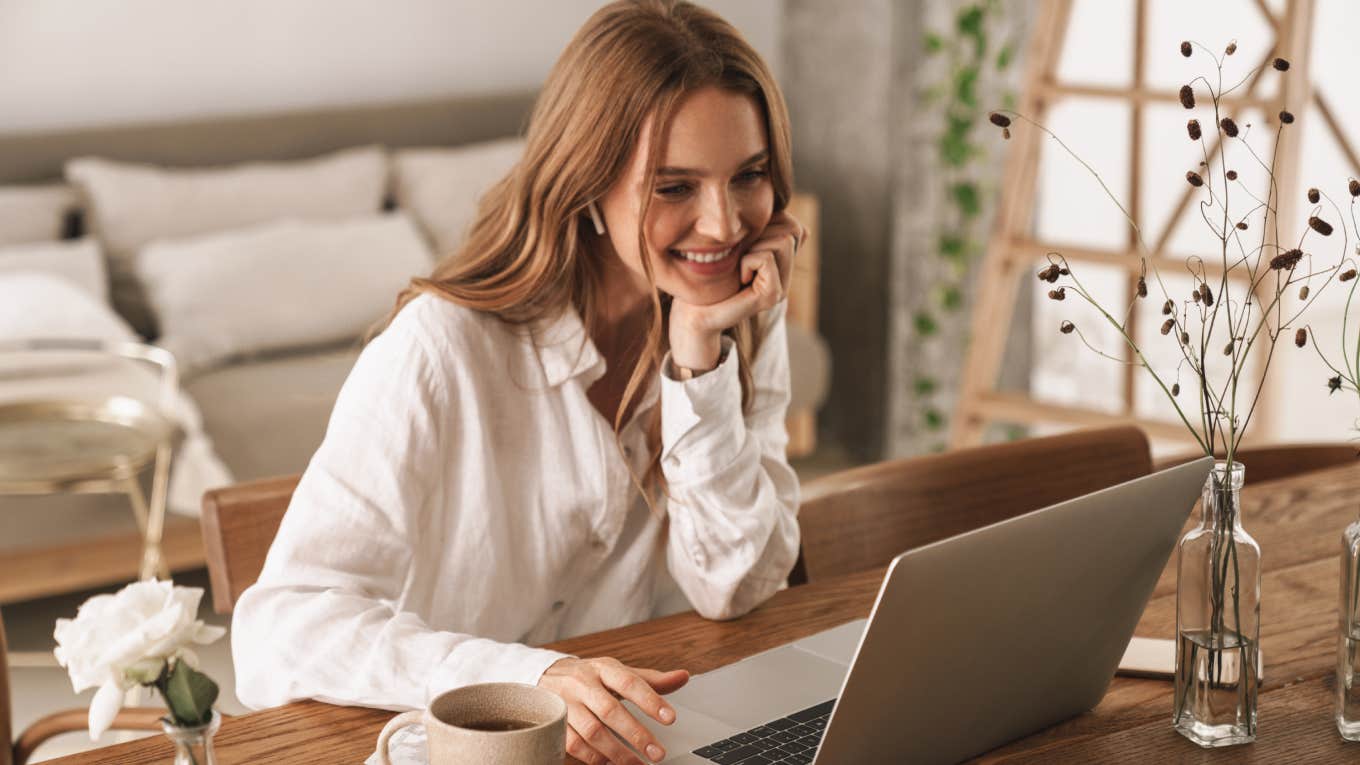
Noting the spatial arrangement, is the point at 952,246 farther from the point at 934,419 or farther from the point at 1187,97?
the point at 1187,97

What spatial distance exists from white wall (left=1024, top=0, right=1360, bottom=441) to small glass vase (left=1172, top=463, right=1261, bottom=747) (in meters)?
2.22

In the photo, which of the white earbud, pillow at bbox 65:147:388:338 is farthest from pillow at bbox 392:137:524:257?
the white earbud

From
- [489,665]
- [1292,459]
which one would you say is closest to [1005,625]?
[489,665]

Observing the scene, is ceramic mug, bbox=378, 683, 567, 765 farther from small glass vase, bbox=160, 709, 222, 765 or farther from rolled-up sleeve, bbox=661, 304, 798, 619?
rolled-up sleeve, bbox=661, 304, 798, 619

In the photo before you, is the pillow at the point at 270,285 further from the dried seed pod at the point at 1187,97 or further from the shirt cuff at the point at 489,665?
the dried seed pod at the point at 1187,97

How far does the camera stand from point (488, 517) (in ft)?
4.89

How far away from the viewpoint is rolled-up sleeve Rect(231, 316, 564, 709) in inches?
48.5

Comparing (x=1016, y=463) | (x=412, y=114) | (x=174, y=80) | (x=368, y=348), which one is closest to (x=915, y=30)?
(x=412, y=114)

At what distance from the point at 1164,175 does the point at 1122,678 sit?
9.21 feet

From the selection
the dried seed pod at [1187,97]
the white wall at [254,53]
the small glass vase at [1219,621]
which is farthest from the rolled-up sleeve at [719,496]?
the white wall at [254,53]

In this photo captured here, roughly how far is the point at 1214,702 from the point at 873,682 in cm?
32

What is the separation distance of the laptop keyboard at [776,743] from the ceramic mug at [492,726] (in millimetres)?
198

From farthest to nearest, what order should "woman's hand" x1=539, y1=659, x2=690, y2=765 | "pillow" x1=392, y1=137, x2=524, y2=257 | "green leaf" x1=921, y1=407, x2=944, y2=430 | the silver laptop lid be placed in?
"green leaf" x1=921, y1=407, x2=944, y2=430, "pillow" x1=392, y1=137, x2=524, y2=257, "woman's hand" x1=539, y1=659, x2=690, y2=765, the silver laptop lid

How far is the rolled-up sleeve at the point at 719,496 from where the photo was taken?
1494 millimetres
